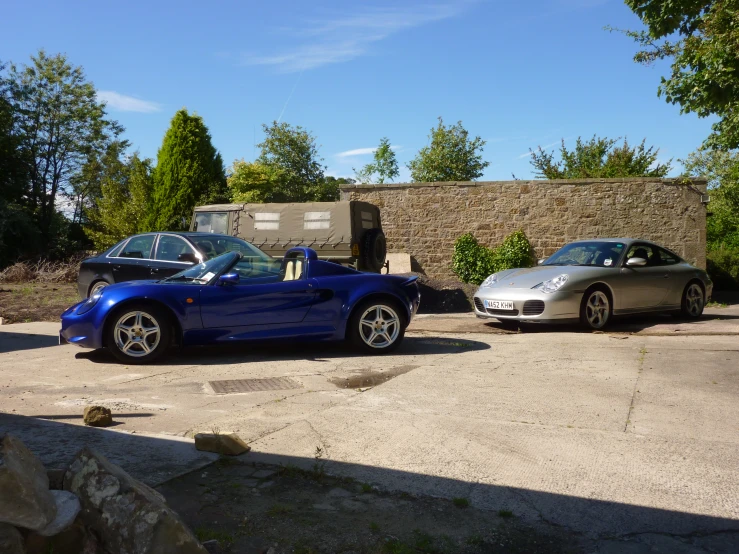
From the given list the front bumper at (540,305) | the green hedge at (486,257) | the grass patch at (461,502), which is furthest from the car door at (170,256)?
the green hedge at (486,257)

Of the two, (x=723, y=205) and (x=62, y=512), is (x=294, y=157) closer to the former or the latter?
(x=723, y=205)

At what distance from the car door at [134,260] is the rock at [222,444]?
24.0ft

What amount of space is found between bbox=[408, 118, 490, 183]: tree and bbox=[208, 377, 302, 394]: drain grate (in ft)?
152

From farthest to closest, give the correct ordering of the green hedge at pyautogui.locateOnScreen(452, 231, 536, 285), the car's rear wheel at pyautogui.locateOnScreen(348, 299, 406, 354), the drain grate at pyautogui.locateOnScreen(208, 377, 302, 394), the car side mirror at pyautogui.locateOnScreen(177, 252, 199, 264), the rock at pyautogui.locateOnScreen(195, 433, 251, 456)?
the green hedge at pyautogui.locateOnScreen(452, 231, 536, 285) < the car side mirror at pyautogui.locateOnScreen(177, 252, 199, 264) < the car's rear wheel at pyautogui.locateOnScreen(348, 299, 406, 354) < the drain grate at pyautogui.locateOnScreen(208, 377, 302, 394) < the rock at pyautogui.locateOnScreen(195, 433, 251, 456)

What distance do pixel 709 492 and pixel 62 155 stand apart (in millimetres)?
37799

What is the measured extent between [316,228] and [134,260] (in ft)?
15.5

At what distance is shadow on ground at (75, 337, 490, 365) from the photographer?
309 inches

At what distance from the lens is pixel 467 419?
5062mm

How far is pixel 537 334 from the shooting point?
32.7ft

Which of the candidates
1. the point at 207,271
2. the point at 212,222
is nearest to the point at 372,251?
the point at 212,222

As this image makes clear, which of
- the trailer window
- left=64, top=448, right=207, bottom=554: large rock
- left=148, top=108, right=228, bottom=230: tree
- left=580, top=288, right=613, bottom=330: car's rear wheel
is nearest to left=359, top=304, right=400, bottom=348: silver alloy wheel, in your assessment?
left=580, top=288, right=613, bottom=330: car's rear wheel

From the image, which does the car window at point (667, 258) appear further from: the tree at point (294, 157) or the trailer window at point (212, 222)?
the tree at point (294, 157)

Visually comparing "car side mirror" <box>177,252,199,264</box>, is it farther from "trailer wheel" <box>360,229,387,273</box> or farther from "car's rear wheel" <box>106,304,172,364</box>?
"trailer wheel" <box>360,229,387,273</box>

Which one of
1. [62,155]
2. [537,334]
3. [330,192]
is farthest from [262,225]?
[330,192]
